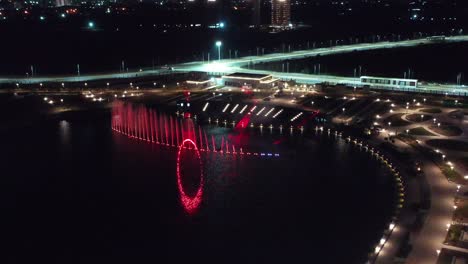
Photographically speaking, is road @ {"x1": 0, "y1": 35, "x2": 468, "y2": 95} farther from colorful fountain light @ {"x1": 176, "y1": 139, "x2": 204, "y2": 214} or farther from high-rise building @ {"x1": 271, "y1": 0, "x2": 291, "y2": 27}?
high-rise building @ {"x1": 271, "y1": 0, "x2": 291, "y2": 27}

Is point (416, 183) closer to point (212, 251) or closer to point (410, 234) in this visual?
point (410, 234)

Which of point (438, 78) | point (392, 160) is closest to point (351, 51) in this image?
point (438, 78)

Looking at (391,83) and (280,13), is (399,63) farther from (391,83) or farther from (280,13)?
(280,13)

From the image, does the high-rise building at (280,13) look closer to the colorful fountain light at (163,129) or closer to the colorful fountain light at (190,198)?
the colorful fountain light at (163,129)

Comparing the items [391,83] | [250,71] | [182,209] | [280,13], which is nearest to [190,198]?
[182,209]

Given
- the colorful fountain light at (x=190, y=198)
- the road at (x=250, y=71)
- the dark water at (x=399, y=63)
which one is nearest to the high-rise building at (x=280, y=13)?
the dark water at (x=399, y=63)
